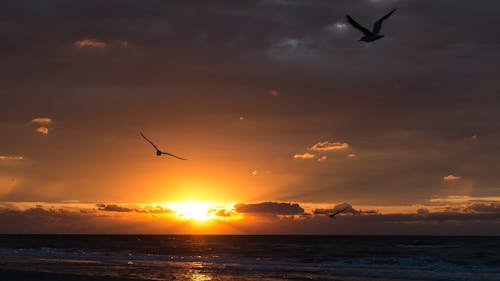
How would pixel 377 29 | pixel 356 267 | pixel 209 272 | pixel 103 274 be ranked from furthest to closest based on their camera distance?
1. pixel 356 267
2. pixel 209 272
3. pixel 103 274
4. pixel 377 29

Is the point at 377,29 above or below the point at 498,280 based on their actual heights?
above

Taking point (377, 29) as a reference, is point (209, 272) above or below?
below

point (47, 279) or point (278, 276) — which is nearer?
point (47, 279)

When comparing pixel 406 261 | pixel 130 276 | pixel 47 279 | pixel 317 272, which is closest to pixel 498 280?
pixel 317 272

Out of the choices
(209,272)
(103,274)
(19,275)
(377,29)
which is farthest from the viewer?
(209,272)

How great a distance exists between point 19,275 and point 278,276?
16.4m

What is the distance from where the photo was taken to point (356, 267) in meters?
49.3

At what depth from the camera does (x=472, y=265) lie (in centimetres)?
5269

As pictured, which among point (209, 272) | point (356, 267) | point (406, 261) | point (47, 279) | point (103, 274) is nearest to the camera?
point (47, 279)

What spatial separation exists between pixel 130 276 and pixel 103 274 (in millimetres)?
2390

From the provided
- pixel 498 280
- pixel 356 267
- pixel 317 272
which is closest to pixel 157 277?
pixel 317 272

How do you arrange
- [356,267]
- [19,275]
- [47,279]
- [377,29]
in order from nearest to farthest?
[377,29] < [47,279] < [19,275] < [356,267]

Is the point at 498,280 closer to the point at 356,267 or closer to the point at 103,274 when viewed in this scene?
the point at 356,267

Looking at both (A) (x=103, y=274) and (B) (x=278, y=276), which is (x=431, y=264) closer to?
(B) (x=278, y=276)
